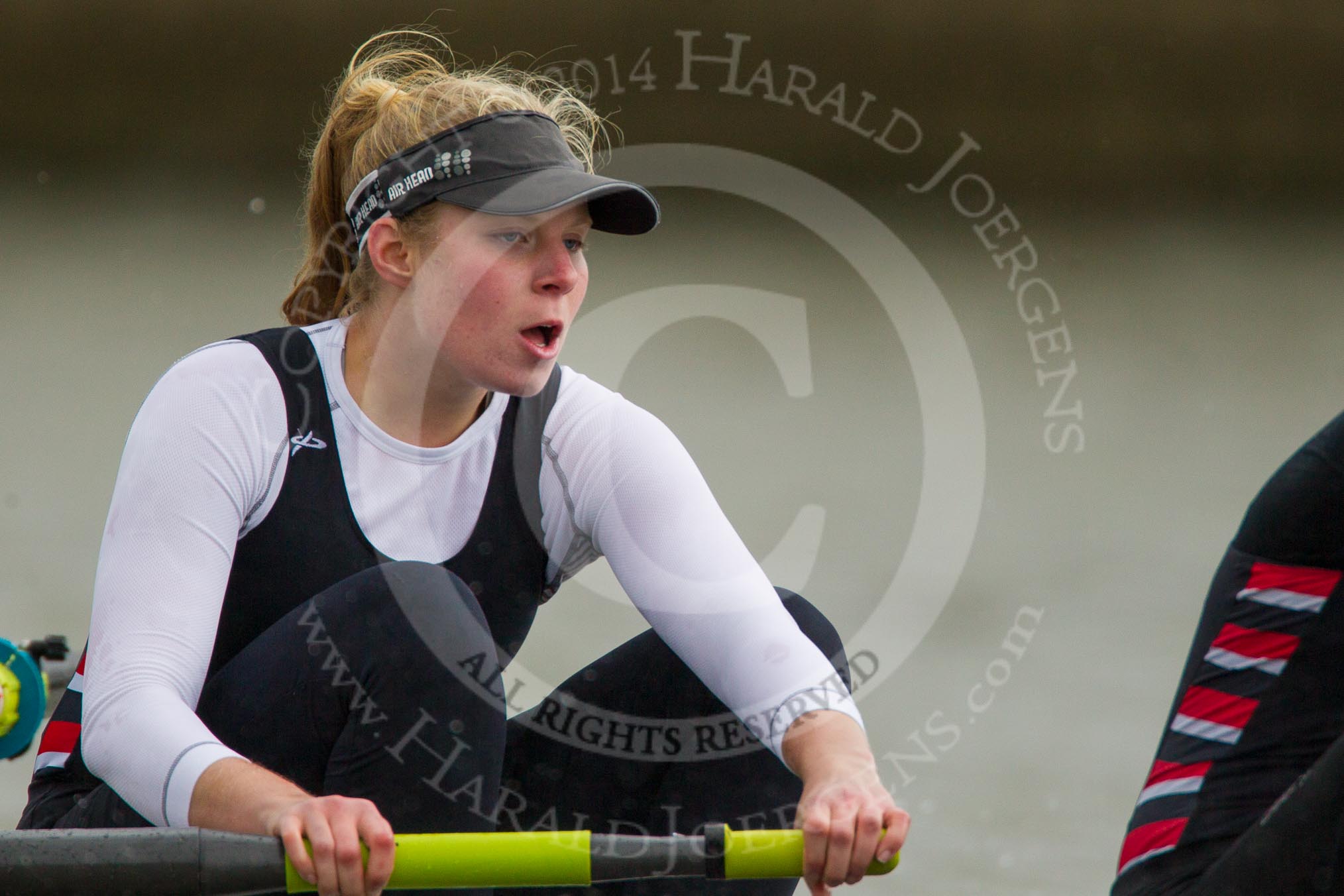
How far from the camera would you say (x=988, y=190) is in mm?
2322

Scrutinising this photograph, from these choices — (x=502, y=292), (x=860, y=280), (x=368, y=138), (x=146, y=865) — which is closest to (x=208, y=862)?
(x=146, y=865)

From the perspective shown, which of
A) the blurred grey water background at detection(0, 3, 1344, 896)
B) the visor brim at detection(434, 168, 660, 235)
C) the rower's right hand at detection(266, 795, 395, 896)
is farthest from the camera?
the blurred grey water background at detection(0, 3, 1344, 896)

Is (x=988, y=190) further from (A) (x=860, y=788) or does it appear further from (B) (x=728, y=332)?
(A) (x=860, y=788)

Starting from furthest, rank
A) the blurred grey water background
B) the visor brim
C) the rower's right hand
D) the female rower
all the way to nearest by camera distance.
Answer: the blurred grey water background < the visor brim < the female rower < the rower's right hand

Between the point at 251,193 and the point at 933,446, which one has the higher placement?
the point at 251,193

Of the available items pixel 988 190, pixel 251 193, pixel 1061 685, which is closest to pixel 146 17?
pixel 251 193

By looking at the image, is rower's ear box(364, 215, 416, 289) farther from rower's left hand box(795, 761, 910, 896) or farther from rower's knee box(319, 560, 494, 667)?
rower's left hand box(795, 761, 910, 896)

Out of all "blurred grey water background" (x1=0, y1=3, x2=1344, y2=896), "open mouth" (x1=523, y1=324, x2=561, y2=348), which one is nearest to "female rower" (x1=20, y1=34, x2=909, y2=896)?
"open mouth" (x1=523, y1=324, x2=561, y2=348)

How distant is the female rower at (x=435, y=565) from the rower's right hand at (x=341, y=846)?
5cm

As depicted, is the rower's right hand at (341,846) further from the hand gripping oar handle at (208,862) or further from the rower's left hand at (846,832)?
the rower's left hand at (846,832)

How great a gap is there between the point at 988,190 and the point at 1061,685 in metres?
1.05

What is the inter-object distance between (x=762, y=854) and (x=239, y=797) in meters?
0.25

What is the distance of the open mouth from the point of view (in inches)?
32.9

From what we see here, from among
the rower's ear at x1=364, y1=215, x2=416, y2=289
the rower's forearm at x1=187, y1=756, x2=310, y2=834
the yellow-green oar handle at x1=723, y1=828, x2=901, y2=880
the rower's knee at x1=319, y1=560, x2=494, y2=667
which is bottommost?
the yellow-green oar handle at x1=723, y1=828, x2=901, y2=880
